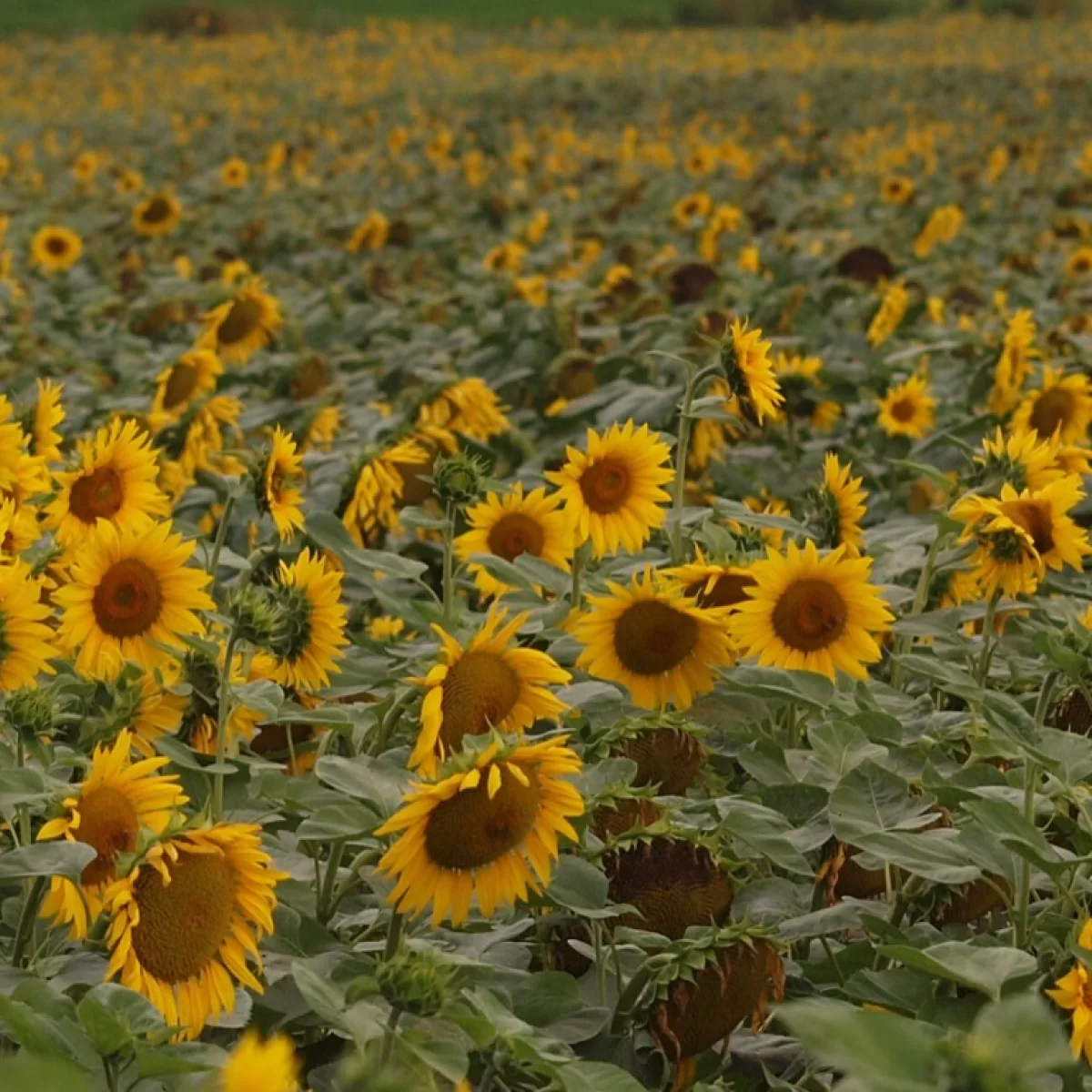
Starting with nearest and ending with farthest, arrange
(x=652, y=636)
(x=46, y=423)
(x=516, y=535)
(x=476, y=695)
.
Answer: (x=476, y=695) < (x=652, y=636) < (x=516, y=535) < (x=46, y=423)

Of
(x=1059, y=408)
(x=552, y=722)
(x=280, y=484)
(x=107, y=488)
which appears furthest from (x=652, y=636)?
(x=1059, y=408)

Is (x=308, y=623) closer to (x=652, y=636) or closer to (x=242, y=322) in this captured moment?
(x=652, y=636)

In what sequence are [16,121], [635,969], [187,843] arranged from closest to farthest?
1. [187,843]
2. [635,969]
3. [16,121]

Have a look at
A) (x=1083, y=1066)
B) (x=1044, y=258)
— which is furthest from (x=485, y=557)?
(x=1044, y=258)

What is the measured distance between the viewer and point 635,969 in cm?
173

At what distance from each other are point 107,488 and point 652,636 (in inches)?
27.1

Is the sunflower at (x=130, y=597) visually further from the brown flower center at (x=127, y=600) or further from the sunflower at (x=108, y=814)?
the sunflower at (x=108, y=814)

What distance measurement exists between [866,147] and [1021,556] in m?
8.63

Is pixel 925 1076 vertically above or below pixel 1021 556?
above

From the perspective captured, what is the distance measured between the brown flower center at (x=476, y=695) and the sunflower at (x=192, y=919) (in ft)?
0.83

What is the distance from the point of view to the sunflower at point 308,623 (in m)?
2.00

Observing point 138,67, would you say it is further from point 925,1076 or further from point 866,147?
point 925,1076

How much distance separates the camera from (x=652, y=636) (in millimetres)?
2068

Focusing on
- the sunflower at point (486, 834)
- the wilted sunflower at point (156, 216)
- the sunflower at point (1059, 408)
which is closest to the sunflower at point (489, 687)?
the sunflower at point (486, 834)
